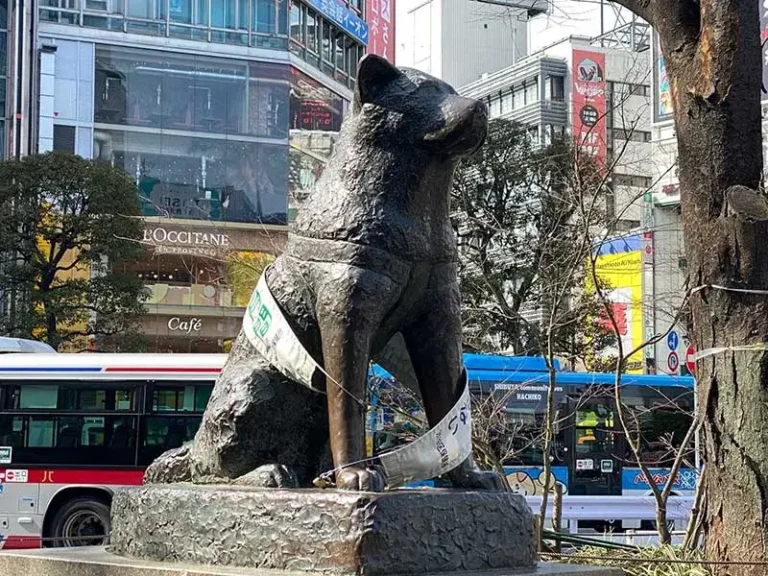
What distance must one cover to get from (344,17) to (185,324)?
10648mm

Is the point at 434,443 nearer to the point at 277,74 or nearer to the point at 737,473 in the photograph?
the point at 737,473

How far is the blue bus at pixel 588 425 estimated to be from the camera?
15695 millimetres

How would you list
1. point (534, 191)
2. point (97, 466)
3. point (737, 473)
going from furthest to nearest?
point (534, 191)
point (97, 466)
point (737, 473)

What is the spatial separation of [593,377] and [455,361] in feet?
43.1

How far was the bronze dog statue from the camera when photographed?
3.05 m

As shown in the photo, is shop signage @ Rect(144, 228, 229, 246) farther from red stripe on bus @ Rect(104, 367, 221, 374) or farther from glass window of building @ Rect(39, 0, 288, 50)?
red stripe on bus @ Rect(104, 367, 221, 374)

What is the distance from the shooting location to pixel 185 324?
30.6 meters

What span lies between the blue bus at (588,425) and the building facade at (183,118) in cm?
1351

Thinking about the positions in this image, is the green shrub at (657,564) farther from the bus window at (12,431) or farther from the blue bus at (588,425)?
the bus window at (12,431)

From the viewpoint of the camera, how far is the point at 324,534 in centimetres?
277

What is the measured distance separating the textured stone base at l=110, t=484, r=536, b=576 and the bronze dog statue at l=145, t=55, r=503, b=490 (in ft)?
0.51

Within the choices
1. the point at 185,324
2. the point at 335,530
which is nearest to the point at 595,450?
the point at 335,530

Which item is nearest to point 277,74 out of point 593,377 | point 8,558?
point 593,377

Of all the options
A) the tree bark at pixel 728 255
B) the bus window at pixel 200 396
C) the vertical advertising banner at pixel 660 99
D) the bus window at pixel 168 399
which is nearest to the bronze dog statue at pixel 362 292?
the tree bark at pixel 728 255
